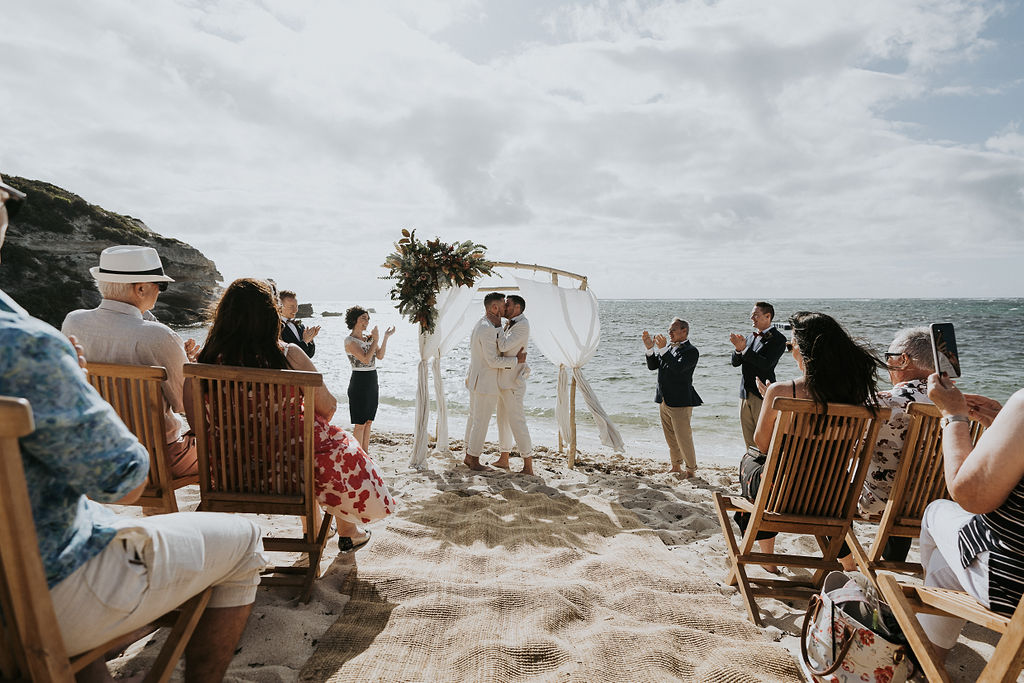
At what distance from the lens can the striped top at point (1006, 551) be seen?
179 cm

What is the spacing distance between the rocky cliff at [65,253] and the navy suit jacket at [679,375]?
1984cm

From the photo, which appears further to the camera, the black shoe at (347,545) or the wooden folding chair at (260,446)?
the black shoe at (347,545)

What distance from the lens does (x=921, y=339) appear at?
3.23 m

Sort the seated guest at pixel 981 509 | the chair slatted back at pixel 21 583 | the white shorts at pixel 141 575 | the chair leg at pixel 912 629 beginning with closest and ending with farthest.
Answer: the chair slatted back at pixel 21 583 < the white shorts at pixel 141 575 < the seated guest at pixel 981 509 < the chair leg at pixel 912 629

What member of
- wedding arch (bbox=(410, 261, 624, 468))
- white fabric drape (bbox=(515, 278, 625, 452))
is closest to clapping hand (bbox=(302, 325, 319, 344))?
wedding arch (bbox=(410, 261, 624, 468))

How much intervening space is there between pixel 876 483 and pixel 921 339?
3.00 feet

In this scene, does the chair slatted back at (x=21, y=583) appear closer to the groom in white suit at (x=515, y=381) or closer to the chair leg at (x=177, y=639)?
the chair leg at (x=177, y=639)

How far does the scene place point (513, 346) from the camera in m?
6.37

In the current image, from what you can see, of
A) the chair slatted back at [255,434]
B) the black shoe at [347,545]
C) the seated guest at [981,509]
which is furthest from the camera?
the black shoe at [347,545]

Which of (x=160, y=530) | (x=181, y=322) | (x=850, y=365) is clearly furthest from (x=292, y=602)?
(x=181, y=322)

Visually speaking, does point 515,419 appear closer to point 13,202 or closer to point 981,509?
point 981,509

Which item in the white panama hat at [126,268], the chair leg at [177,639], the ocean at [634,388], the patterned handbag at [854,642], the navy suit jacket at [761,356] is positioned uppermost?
the white panama hat at [126,268]

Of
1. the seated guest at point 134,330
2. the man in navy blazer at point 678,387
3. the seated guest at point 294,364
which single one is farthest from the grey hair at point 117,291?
the man in navy blazer at point 678,387

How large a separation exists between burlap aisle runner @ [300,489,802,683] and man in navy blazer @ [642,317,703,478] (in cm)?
257
